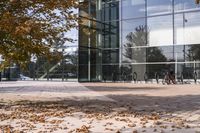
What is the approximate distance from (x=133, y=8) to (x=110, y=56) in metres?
4.90

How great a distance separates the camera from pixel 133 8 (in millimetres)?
38406

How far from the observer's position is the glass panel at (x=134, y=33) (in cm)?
3756

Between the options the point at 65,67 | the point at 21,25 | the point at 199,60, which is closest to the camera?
the point at 21,25

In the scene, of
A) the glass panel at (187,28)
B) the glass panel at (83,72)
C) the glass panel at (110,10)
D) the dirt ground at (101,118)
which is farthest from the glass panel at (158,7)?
the dirt ground at (101,118)

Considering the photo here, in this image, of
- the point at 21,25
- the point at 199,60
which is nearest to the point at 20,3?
the point at 21,25

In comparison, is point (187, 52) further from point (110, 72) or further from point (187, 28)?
point (110, 72)

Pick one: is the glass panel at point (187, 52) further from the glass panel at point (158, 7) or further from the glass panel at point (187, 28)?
the glass panel at point (158, 7)

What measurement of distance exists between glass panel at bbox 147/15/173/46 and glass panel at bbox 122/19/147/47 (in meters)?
0.70

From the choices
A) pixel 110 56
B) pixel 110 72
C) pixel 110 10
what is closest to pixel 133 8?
pixel 110 10

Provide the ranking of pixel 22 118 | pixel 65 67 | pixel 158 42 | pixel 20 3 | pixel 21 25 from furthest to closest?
pixel 65 67, pixel 158 42, pixel 20 3, pixel 21 25, pixel 22 118

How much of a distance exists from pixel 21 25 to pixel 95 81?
26.1m

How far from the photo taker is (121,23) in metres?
39.0

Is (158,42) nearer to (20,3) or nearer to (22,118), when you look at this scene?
(20,3)

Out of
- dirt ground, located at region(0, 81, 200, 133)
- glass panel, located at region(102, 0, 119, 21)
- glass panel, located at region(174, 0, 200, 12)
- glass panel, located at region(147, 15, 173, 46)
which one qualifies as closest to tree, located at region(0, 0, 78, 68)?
dirt ground, located at region(0, 81, 200, 133)
